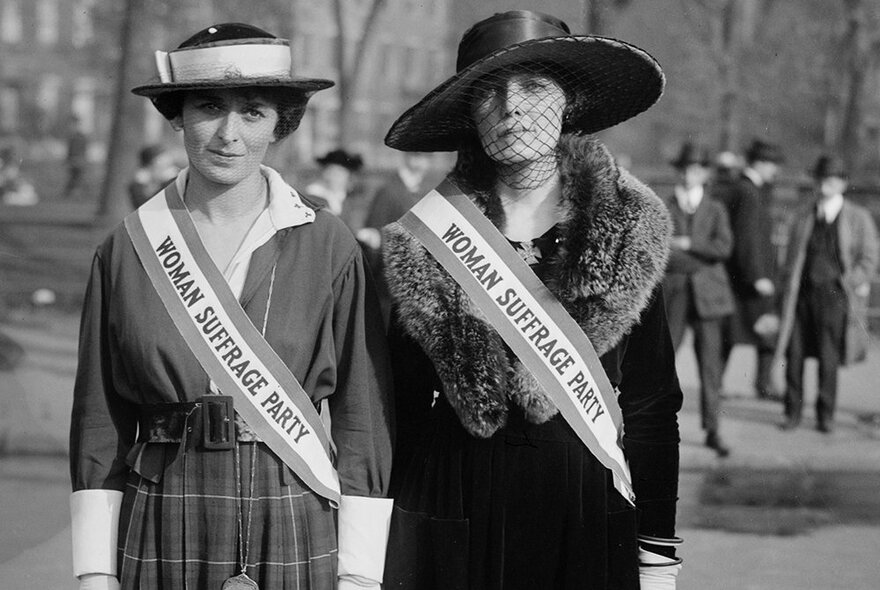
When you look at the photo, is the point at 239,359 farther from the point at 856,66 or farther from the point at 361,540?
the point at 856,66

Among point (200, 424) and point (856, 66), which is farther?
point (856, 66)

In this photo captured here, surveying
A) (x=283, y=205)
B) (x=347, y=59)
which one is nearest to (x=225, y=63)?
(x=283, y=205)

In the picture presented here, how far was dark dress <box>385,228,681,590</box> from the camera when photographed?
2.97 metres

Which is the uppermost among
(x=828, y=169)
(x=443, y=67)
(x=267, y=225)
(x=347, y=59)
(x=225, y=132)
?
(x=443, y=67)

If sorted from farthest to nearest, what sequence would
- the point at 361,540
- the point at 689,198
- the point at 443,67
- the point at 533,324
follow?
the point at 443,67 < the point at 689,198 < the point at 533,324 < the point at 361,540

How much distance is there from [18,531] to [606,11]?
630 cm

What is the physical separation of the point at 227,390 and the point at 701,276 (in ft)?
22.0

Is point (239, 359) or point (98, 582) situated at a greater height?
point (239, 359)

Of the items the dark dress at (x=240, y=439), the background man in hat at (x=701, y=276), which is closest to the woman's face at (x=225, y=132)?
the dark dress at (x=240, y=439)

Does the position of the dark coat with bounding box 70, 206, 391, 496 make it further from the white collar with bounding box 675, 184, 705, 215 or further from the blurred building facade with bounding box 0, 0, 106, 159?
the blurred building facade with bounding box 0, 0, 106, 159

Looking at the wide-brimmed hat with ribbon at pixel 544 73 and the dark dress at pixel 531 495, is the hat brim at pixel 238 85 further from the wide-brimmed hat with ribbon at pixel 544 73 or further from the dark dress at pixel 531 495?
the dark dress at pixel 531 495

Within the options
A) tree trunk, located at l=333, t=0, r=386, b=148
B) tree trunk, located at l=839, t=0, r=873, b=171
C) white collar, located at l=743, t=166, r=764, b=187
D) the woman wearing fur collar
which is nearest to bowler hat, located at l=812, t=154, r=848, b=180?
white collar, located at l=743, t=166, r=764, b=187

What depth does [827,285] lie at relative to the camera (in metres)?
9.77

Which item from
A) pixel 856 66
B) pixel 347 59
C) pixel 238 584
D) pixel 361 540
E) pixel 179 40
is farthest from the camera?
pixel 179 40
